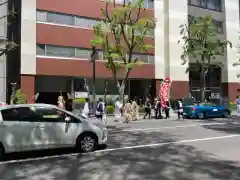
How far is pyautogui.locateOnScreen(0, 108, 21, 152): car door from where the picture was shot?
876cm

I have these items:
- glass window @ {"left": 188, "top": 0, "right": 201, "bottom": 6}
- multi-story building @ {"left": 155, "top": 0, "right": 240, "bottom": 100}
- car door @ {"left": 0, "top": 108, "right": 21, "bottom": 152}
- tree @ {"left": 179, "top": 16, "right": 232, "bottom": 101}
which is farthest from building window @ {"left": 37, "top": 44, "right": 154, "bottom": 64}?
car door @ {"left": 0, "top": 108, "right": 21, "bottom": 152}

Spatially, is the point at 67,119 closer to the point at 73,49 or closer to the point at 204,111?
the point at 204,111

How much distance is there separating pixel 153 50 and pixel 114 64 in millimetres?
9057

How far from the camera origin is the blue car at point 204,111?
2417cm

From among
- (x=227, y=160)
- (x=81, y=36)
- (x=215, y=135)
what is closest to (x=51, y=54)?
(x=81, y=36)

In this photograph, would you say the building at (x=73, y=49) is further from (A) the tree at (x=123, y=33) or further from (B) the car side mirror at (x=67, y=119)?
(B) the car side mirror at (x=67, y=119)

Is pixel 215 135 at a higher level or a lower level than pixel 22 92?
→ lower

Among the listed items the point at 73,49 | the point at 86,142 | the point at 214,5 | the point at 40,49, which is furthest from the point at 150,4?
the point at 86,142

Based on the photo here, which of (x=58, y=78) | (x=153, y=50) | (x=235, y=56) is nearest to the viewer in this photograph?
(x=58, y=78)

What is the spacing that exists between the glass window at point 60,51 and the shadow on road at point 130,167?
18765 mm

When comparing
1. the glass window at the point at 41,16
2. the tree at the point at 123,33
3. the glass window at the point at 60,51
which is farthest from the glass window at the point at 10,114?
→ the glass window at the point at 41,16

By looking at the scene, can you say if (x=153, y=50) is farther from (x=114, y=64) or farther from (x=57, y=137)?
(x=57, y=137)

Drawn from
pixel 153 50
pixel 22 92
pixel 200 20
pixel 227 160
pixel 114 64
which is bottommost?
pixel 227 160

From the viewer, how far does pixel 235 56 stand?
39062 millimetres
